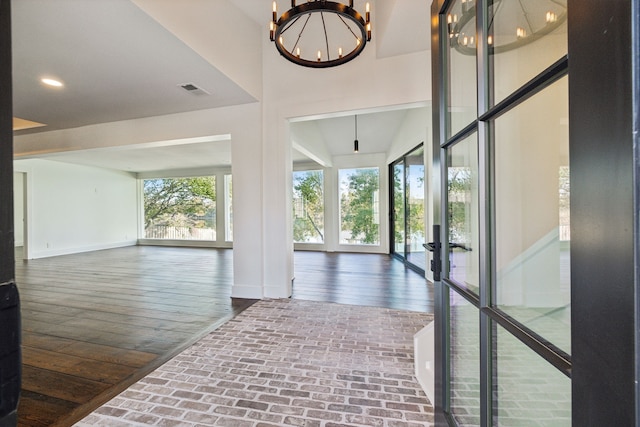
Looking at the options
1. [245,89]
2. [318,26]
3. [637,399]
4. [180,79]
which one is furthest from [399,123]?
[637,399]

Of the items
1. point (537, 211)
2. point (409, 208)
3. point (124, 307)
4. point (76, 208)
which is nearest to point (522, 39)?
point (537, 211)

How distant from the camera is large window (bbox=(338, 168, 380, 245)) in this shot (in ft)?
23.0

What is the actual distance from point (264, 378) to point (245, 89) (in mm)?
3021

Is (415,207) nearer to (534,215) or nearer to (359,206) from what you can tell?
(359,206)

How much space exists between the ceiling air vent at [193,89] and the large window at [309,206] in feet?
14.9

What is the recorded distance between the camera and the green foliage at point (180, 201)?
357 inches

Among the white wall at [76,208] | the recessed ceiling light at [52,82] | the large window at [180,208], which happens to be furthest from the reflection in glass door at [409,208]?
the white wall at [76,208]

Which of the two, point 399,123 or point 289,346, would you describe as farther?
point 399,123

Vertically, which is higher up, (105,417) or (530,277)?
(530,277)

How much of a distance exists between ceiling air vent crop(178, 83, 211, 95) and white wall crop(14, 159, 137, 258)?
6.01m

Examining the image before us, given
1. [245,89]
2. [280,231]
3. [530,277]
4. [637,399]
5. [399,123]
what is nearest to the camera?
[637,399]

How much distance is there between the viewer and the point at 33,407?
1623 millimetres

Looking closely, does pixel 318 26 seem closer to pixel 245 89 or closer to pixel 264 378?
pixel 245 89

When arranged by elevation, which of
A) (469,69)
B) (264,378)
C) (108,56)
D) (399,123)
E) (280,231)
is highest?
(399,123)
